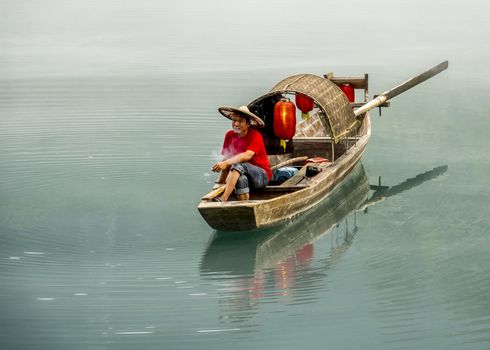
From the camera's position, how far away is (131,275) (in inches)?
280

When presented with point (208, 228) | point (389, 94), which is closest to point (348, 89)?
point (389, 94)

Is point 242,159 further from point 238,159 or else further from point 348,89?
point 348,89

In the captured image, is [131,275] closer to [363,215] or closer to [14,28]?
[363,215]

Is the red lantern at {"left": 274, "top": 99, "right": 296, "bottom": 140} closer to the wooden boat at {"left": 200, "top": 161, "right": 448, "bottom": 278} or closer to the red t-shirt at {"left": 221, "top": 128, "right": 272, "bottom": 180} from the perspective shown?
the wooden boat at {"left": 200, "top": 161, "right": 448, "bottom": 278}

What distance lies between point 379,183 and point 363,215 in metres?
1.15

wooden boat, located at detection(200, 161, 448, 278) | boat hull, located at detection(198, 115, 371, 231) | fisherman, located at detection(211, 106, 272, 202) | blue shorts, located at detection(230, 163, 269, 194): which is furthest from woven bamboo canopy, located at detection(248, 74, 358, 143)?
blue shorts, located at detection(230, 163, 269, 194)

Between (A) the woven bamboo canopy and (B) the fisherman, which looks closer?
(B) the fisherman

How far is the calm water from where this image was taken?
6.19 metres

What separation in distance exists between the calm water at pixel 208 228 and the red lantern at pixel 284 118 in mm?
871

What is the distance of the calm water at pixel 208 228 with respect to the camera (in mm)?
6188

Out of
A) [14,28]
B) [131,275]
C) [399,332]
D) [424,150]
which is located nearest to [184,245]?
[131,275]

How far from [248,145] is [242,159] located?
0.19 metres

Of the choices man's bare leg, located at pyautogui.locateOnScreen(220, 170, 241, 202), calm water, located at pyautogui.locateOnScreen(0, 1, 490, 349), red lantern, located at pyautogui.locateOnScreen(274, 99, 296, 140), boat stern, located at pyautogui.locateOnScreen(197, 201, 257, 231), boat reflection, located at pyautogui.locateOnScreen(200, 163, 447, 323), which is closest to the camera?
calm water, located at pyautogui.locateOnScreen(0, 1, 490, 349)

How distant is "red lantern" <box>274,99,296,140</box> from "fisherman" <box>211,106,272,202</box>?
134 cm
